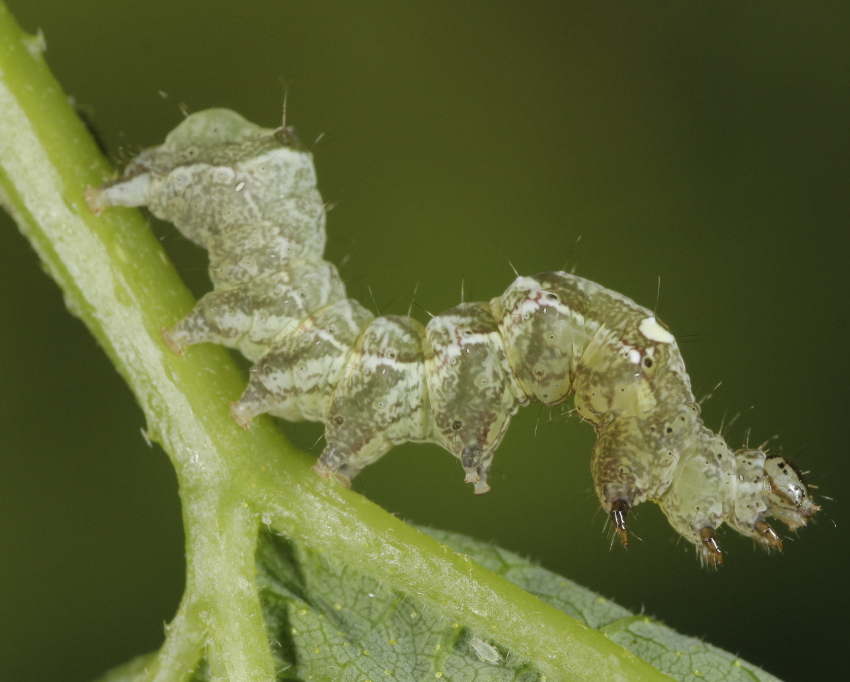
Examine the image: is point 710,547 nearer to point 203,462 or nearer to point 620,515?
point 620,515

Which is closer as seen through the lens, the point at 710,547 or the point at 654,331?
the point at 710,547

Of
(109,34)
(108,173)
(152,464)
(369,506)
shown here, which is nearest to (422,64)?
(109,34)

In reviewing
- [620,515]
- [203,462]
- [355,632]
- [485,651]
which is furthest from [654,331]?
[203,462]

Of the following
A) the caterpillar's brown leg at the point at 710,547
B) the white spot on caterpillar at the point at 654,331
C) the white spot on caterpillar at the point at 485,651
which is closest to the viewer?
the white spot on caterpillar at the point at 485,651

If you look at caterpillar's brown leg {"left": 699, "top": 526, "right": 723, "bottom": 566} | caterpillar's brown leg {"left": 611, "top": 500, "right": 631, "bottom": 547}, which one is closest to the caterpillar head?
caterpillar's brown leg {"left": 699, "top": 526, "right": 723, "bottom": 566}

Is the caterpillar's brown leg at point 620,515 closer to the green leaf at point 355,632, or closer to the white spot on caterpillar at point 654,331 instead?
the green leaf at point 355,632

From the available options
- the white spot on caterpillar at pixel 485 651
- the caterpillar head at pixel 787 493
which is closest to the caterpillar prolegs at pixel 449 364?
the caterpillar head at pixel 787 493

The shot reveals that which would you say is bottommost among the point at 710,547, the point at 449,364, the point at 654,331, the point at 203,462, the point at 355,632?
the point at 355,632
